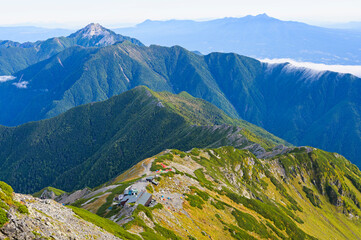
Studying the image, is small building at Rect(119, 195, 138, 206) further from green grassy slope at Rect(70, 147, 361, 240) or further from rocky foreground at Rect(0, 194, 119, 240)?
rocky foreground at Rect(0, 194, 119, 240)

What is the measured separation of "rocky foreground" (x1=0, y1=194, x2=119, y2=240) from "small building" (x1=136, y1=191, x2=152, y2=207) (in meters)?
22.6

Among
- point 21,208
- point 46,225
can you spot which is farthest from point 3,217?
point 46,225

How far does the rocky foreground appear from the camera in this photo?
33094mm

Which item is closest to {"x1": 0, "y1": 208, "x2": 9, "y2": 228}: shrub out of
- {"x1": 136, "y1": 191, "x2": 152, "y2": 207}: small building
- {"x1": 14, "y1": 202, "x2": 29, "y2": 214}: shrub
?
{"x1": 14, "y1": 202, "x2": 29, "y2": 214}: shrub

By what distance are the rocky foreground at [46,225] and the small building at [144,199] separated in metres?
22.6

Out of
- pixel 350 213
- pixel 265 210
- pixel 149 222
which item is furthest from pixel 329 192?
pixel 149 222

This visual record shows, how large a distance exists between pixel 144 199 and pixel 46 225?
3491 centimetres

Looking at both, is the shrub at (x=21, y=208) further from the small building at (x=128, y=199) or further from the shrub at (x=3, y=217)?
the small building at (x=128, y=199)

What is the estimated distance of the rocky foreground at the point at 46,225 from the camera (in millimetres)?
33094

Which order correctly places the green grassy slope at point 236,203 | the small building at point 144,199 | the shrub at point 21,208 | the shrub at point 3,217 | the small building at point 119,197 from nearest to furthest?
1. the shrub at point 3,217
2. the shrub at point 21,208
3. the small building at point 144,199
4. the green grassy slope at point 236,203
5. the small building at point 119,197

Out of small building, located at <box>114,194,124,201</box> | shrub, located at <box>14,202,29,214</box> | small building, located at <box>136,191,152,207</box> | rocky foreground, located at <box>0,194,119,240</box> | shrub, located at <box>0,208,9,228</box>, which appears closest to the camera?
shrub, located at <box>0,208,9,228</box>

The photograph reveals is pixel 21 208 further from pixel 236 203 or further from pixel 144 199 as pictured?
pixel 236 203

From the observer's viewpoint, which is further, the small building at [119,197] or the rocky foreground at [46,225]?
the small building at [119,197]

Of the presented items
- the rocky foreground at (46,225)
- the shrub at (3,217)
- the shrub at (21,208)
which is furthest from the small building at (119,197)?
the shrub at (3,217)
